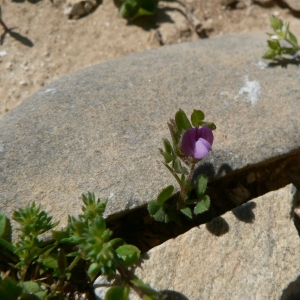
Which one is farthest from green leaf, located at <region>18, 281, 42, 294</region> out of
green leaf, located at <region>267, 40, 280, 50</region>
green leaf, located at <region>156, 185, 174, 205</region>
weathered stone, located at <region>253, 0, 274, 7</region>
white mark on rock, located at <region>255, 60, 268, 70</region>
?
weathered stone, located at <region>253, 0, 274, 7</region>

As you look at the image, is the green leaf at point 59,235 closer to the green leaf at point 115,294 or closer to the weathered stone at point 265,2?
the green leaf at point 115,294

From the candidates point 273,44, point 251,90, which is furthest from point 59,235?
point 273,44

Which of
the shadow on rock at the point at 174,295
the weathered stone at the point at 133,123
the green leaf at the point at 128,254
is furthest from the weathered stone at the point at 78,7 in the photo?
the shadow on rock at the point at 174,295

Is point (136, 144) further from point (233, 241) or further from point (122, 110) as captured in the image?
point (233, 241)

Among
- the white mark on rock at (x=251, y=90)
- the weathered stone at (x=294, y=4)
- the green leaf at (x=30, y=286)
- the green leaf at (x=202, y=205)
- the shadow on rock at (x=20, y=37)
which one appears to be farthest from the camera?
the weathered stone at (x=294, y=4)

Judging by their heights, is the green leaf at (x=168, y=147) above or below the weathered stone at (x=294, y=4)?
above

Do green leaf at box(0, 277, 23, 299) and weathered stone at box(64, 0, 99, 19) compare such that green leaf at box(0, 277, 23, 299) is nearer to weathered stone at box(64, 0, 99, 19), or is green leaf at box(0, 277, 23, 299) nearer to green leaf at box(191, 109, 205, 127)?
green leaf at box(191, 109, 205, 127)
